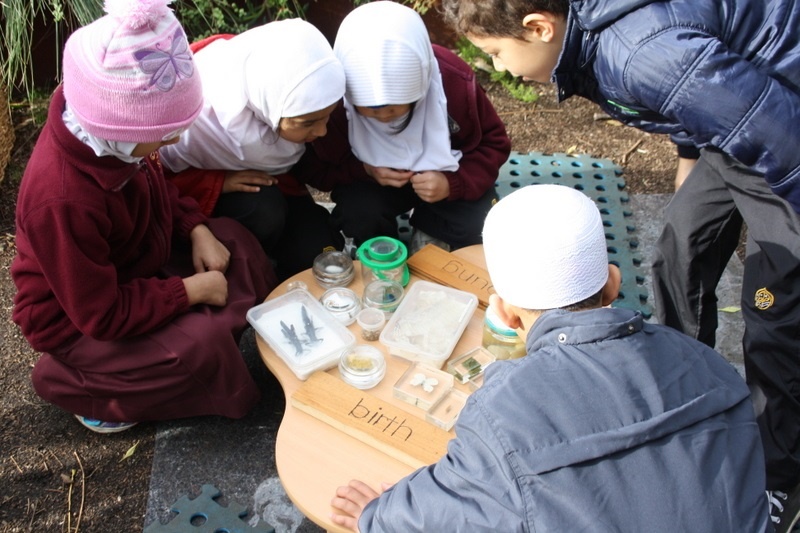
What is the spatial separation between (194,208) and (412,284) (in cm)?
78

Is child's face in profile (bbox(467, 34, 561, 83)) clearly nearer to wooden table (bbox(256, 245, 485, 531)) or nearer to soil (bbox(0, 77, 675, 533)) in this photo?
wooden table (bbox(256, 245, 485, 531))

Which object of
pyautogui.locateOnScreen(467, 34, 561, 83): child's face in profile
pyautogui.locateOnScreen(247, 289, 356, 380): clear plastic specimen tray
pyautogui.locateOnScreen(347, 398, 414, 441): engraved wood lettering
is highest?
pyautogui.locateOnScreen(467, 34, 561, 83): child's face in profile

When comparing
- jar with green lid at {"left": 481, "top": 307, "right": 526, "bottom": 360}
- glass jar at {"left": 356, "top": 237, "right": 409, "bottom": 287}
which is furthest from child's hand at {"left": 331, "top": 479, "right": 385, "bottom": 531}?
glass jar at {"left": 356, "top": 237, "right": 409, "bottom": 287}

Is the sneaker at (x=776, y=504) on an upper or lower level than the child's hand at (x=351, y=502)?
lower

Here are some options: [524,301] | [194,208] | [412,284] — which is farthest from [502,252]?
[194,208]

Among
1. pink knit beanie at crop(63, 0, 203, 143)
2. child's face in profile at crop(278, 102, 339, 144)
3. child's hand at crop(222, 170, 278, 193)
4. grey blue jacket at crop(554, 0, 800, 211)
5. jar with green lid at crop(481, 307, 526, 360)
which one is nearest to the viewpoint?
grey blue jacket at crop(554, 0, 800, 211)

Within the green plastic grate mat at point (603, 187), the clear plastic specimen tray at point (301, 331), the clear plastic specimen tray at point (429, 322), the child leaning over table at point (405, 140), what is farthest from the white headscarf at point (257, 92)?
the green plastic grate mat at point (603, 187)

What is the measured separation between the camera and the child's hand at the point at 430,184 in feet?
8.83

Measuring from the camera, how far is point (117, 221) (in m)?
2.10

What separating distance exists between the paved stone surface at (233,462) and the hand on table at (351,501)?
0.59 m

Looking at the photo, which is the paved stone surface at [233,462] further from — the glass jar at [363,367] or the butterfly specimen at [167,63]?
the butterfly specimen at [167,63]

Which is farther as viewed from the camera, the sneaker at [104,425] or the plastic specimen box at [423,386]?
the sneaker at [104,425]

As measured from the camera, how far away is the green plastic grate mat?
3.08 metres

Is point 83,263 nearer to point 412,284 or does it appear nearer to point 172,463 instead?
point 172,463
